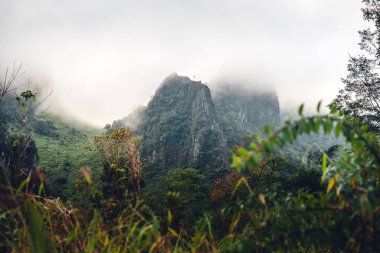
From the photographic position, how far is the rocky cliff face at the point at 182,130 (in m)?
112

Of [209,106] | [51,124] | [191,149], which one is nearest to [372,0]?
[191,149]

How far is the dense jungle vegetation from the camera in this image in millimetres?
1554

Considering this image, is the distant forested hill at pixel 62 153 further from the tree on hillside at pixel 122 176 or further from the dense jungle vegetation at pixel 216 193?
the tree on hillside at pixel 122 176

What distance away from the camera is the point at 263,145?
1405mm

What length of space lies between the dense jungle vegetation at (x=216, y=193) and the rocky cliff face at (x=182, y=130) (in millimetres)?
19660

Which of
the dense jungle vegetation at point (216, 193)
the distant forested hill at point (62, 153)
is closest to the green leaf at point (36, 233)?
the dense jungle vegetation at point (216, 193)

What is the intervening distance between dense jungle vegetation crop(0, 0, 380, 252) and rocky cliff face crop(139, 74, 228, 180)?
19.7m

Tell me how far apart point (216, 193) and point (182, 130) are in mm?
111696

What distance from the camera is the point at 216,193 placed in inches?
1125

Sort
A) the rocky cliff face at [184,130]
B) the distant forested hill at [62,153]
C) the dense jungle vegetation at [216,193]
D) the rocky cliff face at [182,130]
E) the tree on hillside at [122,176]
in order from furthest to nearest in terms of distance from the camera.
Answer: the rocky cliff face at [182,130]
the rocky cliff face at [184,130]
the distant forested hill at [62,153]
the tree on hillside at [122,176]
the dense jungle vegetation at [216,193]

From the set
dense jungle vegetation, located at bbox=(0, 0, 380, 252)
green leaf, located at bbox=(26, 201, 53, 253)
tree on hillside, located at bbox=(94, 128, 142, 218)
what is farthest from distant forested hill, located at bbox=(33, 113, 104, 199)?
green leaf, located at bbox=(26, 201, 53, 253)

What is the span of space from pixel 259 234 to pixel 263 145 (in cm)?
52

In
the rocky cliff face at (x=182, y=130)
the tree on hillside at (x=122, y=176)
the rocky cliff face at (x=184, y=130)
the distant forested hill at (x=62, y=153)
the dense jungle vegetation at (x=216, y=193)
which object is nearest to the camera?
the dense jungle vegetation at (x=216, y=193)

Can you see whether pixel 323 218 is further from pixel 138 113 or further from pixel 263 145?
pixel 138 113
